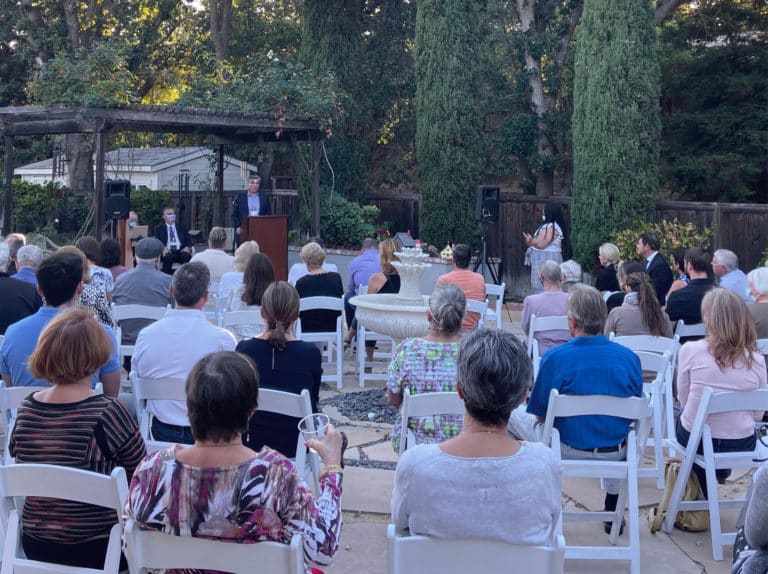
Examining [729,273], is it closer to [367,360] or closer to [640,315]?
[640,315]

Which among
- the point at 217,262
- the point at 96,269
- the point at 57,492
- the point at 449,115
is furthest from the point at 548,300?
the point at 449,115

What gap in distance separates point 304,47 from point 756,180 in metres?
8.69

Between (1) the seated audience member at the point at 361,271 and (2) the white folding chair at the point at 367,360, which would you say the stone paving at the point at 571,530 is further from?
(1) the seated audience member at the point at 361,271

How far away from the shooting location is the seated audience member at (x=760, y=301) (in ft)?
19.3

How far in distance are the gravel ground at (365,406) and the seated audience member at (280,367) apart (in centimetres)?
247

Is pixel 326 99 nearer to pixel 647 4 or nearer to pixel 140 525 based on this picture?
pixel 647 4

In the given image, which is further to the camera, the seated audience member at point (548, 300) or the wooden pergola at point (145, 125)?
the wooden pergola at point (145, 125)

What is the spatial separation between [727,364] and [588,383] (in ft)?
2.59

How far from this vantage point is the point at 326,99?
45.3 feet

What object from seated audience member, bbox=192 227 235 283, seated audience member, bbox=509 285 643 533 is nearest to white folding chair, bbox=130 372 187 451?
seated audience member, bbox=509 285 643 533

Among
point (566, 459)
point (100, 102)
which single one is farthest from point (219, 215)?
point (566, 459)

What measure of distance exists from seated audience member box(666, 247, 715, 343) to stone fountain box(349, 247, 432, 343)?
180 cm

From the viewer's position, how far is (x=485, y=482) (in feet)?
8.26

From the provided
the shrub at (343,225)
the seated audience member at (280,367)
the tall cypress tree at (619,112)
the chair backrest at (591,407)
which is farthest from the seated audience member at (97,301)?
the shrub at (343,225)
